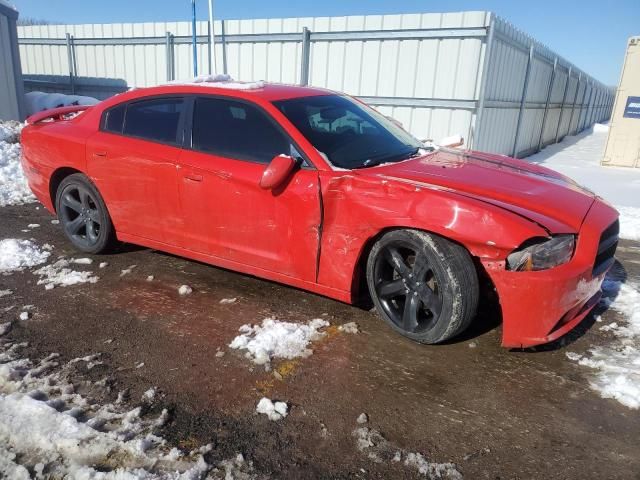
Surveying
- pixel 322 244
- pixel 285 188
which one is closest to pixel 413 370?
pixel 322 244

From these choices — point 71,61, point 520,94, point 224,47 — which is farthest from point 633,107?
point 71,61

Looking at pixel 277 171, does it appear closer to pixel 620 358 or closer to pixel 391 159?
pixel 391 159

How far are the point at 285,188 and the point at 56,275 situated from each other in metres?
2.22

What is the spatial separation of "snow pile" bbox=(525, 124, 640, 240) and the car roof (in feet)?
14.7

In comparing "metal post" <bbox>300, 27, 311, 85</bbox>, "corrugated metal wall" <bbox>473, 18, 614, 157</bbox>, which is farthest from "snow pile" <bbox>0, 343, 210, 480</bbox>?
"metal post" <bbox>300, 27, 311, 85</bbox>

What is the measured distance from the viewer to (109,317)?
3.36 meters

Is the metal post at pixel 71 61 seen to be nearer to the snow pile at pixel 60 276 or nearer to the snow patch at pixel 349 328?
the snow pile at pixel 60 276

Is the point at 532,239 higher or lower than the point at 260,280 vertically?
higher

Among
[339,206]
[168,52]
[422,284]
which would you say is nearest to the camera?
[422,284]

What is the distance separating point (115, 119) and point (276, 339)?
2450 millimetres

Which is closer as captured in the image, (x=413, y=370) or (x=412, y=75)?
(x=413, y=370)

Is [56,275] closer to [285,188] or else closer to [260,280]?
[260,280]

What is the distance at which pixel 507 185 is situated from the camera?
3070 millimetres

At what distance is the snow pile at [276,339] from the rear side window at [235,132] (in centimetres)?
113
